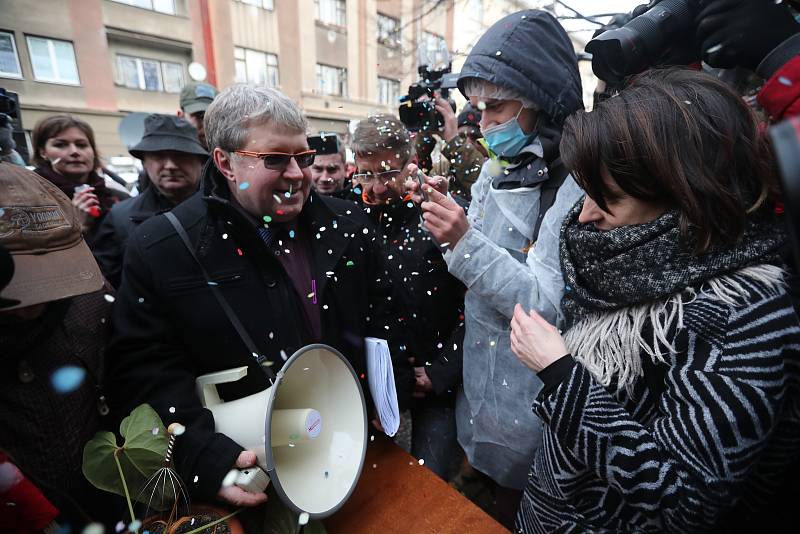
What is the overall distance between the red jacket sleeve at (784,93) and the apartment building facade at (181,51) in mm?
10621

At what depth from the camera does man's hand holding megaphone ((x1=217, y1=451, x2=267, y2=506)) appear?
117cm

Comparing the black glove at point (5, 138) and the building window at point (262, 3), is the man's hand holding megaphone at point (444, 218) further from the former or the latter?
the building window at point (262, 3)

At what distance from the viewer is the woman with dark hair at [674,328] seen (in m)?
0.91

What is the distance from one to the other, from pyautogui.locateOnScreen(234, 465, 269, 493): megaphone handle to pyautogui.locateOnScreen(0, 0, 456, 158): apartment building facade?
1110 cm

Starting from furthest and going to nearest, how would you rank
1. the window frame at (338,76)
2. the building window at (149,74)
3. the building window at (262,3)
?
the window frame at (338,76) < the building window at (262,3) < the building window at (149,74)

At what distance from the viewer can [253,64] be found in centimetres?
1445

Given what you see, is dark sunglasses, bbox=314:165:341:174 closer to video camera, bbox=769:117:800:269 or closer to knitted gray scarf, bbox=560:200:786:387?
knitted gray scarf, bbox=560:200:786:387

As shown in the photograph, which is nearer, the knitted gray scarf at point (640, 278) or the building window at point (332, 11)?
the knitted gray scarf at point (640, 278)

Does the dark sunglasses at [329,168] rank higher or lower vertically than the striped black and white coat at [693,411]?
higher

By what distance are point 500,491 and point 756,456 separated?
1150 millimetres

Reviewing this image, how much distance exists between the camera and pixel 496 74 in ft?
5.47

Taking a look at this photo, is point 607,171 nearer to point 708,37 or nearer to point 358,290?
point 708,37

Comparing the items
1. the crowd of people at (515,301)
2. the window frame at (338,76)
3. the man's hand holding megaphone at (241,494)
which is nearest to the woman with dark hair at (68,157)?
the crowd of people at (515,301)

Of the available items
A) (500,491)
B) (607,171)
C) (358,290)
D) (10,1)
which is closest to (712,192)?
(607,171)
